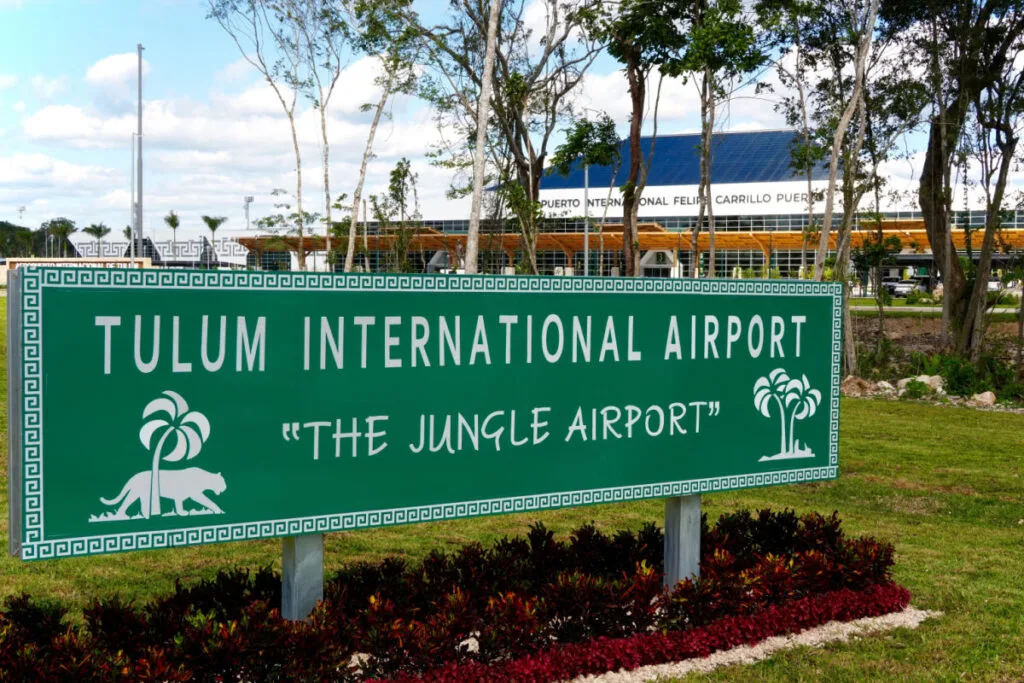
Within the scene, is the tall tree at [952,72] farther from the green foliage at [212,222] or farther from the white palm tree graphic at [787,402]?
the green foliage at [212,222]

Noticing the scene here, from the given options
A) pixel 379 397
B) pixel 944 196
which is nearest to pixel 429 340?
pixel 379 397

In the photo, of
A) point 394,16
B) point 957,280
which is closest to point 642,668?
point 957,280

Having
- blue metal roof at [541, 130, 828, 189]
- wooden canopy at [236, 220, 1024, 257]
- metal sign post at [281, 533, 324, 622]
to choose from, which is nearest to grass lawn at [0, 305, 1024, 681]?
metal sign post at [281, 533, 324, 622]

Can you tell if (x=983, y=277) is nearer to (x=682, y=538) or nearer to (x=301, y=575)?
(x=682, y=538)

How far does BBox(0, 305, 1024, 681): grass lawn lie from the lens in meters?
5.77

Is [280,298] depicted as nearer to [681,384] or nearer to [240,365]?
[240,365]

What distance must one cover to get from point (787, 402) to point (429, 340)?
7.60 ft

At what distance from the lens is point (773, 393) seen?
6.30 m

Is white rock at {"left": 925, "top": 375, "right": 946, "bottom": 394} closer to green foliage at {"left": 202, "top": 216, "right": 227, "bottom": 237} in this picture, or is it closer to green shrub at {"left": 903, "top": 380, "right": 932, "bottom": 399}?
green shrub at {"left": 903, "top": 380, "right": 932, "bottom": 399}

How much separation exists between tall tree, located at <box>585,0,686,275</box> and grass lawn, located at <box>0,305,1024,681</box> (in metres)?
12.6

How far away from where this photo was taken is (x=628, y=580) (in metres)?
5.74

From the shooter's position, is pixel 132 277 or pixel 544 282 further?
pixel 544 282

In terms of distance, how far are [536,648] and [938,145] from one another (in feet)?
71.8

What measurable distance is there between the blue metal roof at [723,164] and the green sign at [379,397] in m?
60.1
